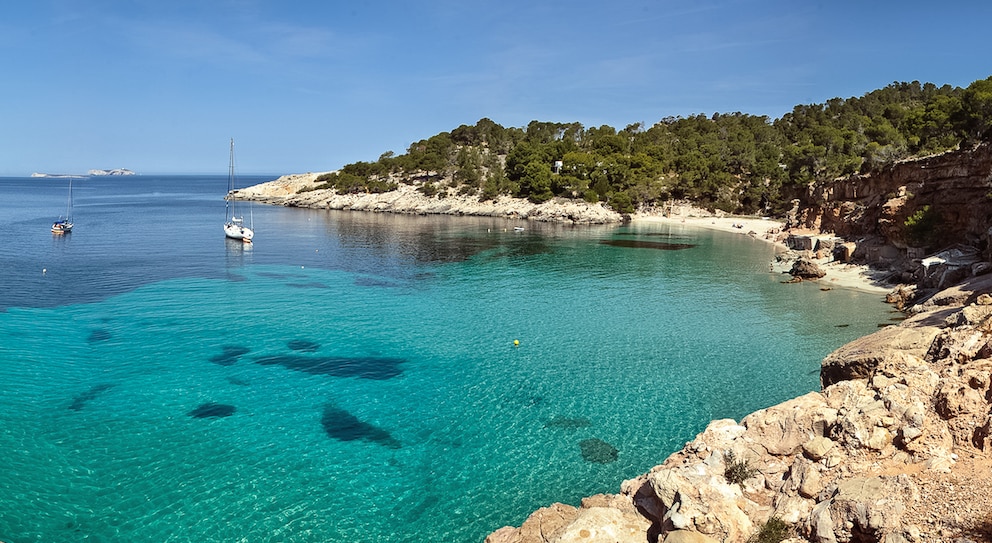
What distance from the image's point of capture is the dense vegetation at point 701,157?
69000 millimetres

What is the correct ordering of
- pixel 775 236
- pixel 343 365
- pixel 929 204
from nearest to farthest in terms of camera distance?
pixel 343 365 → pixel 929 204 → pixel 775 236

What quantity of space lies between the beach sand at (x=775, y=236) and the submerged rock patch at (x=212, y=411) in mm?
37399

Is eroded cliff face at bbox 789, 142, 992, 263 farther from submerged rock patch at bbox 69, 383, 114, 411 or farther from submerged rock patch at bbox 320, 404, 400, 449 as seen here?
submerged rock patch at bbox 69, 383, 114, 411

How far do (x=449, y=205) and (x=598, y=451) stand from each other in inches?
3596

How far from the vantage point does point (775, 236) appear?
66.8 m

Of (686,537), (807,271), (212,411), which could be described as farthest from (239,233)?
(686,537)

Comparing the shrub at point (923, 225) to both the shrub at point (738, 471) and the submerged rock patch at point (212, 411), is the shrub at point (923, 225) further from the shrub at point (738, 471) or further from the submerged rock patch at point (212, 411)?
the submerged rock patch at point (212, 411)

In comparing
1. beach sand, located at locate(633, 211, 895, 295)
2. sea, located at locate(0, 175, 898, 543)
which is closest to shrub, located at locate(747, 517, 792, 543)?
sea, located at locate(0, 175, 898, 543)

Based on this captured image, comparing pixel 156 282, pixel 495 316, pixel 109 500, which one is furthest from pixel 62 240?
pixel 109 500

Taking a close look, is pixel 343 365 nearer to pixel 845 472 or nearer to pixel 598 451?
pixel 598 451

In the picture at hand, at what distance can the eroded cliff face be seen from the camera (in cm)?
3531

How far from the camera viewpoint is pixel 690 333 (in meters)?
28.6

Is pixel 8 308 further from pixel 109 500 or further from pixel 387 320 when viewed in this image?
pixel 109 500

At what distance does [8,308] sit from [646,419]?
34465mm
